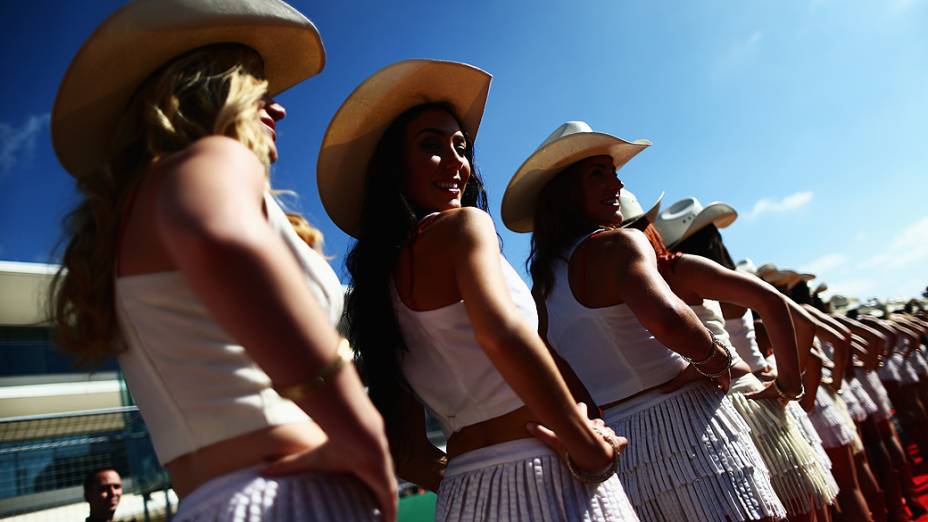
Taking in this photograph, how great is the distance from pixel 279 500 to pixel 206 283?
13.5 inches

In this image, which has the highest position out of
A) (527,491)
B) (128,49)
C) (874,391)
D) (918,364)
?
(128,49)

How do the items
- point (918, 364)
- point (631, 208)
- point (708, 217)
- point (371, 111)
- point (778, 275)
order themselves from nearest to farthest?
point (371, 111), point (631, 208), point (708, 217), point (778, 275), point (918, 364)

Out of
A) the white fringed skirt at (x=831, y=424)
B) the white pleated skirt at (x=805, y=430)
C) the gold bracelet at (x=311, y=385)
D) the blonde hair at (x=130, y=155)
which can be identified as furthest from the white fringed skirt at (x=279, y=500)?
the white fringed skirt at (x=831, y=424)

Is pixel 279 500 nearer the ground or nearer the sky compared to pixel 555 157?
nearer the ground

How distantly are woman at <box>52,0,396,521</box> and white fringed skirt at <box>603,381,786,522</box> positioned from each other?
1495 mm

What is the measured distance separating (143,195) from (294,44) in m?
0.66

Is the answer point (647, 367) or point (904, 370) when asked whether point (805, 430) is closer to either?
point (647, 367)

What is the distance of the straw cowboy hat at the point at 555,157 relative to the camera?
2.80 meters

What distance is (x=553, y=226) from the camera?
2848 millimetres

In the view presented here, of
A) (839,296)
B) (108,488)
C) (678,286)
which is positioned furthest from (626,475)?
(839,296)

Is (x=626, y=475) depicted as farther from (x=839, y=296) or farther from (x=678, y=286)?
(x=839, y=296)

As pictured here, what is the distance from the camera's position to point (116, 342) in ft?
3.49

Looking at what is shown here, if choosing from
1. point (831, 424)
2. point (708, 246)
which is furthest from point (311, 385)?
point (831, 424)

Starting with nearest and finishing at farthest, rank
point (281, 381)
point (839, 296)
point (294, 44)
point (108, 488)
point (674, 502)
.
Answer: point (281, 381), point (294, 44), point (674, 502), point (108, 488), point (839, 296)
